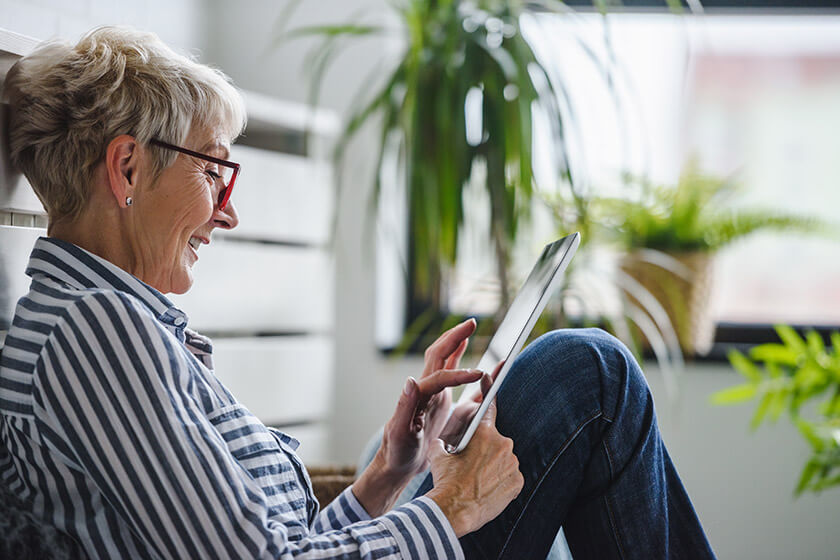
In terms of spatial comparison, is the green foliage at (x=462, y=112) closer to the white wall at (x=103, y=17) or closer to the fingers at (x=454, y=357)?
the white wall at (x=103, y=17)

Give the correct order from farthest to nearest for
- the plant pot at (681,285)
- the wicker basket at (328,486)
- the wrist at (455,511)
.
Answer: the plant pot at (681,285)
the wicker basket at (328,486)
the wrist at (455,511)

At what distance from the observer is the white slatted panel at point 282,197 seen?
222 centimetres

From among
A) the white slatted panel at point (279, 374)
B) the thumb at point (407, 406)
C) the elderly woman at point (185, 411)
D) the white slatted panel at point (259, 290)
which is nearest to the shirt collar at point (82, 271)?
the elderly woman at point (185, 411)

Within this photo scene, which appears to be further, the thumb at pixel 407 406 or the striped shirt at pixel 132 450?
the thumb at pixel 407 406

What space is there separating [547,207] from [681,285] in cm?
58

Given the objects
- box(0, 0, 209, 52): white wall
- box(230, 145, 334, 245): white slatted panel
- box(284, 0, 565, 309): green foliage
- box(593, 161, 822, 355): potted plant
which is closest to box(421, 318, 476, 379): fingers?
box(0, 0, 209, 52): white wall

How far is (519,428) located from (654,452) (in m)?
0.17

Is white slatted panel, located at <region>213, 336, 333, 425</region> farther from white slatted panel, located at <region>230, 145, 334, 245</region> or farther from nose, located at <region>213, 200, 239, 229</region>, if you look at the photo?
nose, located at <region>213, 200, 239, 229</region>

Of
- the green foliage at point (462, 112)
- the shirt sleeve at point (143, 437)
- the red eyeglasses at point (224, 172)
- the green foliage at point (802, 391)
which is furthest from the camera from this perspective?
the green foliage at point (802, 391)

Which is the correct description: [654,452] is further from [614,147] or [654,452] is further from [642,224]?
[614,147]

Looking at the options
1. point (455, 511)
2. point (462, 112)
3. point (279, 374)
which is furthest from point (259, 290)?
point (455, 511)

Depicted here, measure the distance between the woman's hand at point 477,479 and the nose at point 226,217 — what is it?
38cm

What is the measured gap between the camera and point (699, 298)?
2.38 m

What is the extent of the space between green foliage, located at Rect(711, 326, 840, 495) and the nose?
57.7 inches
